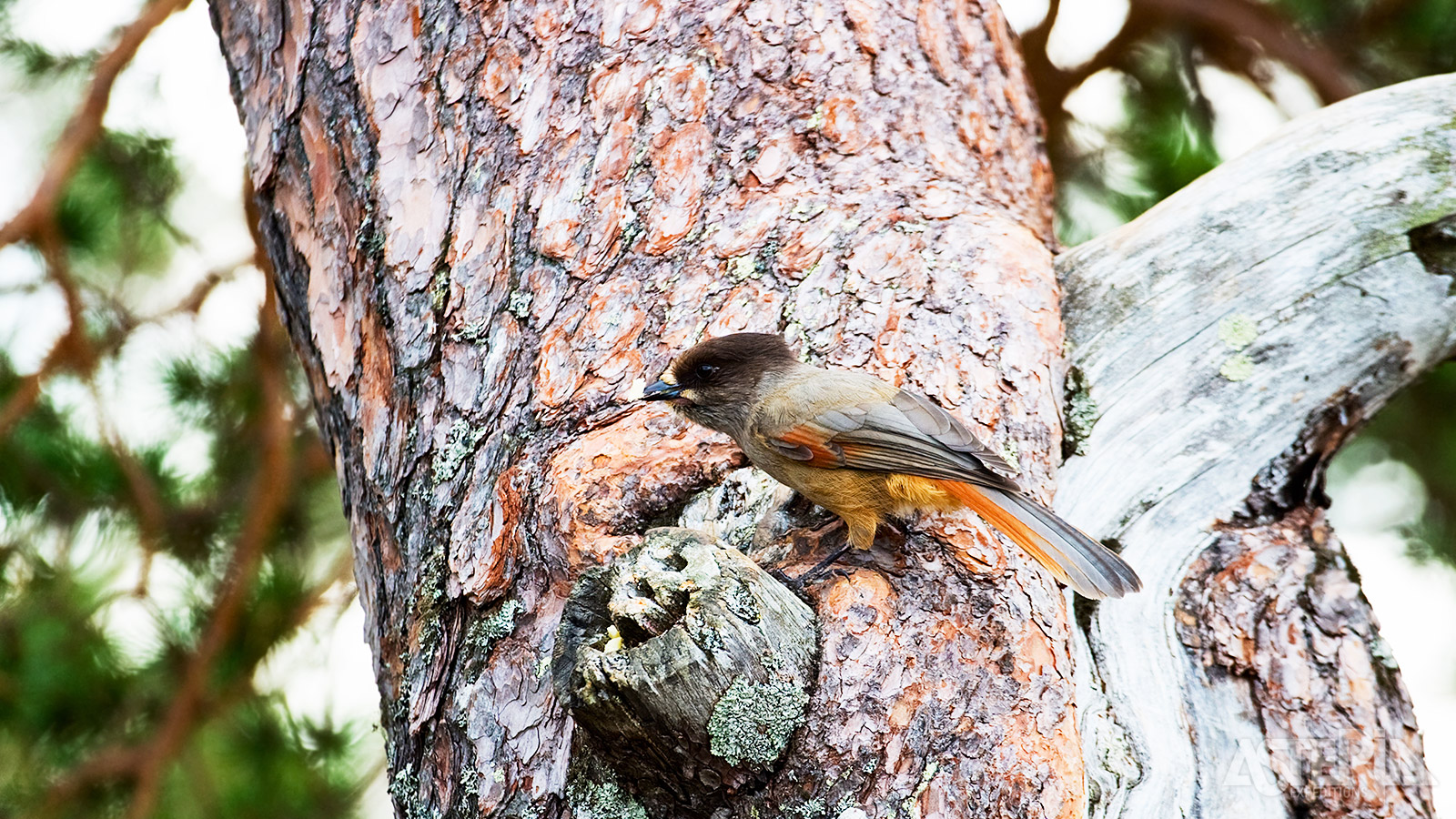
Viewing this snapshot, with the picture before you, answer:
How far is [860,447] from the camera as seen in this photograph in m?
2.86

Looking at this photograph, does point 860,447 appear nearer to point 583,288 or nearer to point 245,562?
point 583,288

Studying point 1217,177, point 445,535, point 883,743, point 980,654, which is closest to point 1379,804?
point 980,654

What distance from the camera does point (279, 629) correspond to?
5086mm

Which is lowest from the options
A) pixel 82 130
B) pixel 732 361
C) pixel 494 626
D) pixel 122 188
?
pixel 494 626

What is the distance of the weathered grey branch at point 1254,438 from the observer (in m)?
2.61

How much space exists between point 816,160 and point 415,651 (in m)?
1.58

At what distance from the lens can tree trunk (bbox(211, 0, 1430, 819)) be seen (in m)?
2.25

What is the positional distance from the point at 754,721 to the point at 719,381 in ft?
2.82

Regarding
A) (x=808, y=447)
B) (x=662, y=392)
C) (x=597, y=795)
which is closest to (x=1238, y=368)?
(x=808, y=447)

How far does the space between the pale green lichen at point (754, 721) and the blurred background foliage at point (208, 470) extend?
3.37m

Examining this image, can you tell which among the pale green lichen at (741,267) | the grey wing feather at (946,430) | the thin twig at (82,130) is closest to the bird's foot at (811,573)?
the grey wing feather at (946,430)

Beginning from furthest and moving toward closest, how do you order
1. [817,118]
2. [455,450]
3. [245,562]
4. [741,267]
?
1. [245,562]
2. [817,118]
3. [741,267]
4. [455,450]

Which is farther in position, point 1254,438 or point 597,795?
point 1254,438

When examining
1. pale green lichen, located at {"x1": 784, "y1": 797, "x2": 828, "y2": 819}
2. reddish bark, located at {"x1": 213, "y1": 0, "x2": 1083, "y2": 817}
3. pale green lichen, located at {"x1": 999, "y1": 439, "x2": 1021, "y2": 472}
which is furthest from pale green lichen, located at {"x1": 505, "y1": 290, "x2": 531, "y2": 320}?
pale green lichen, located at {"x1": 784, "y1": 797, "x2": 828, "y2": 819}
